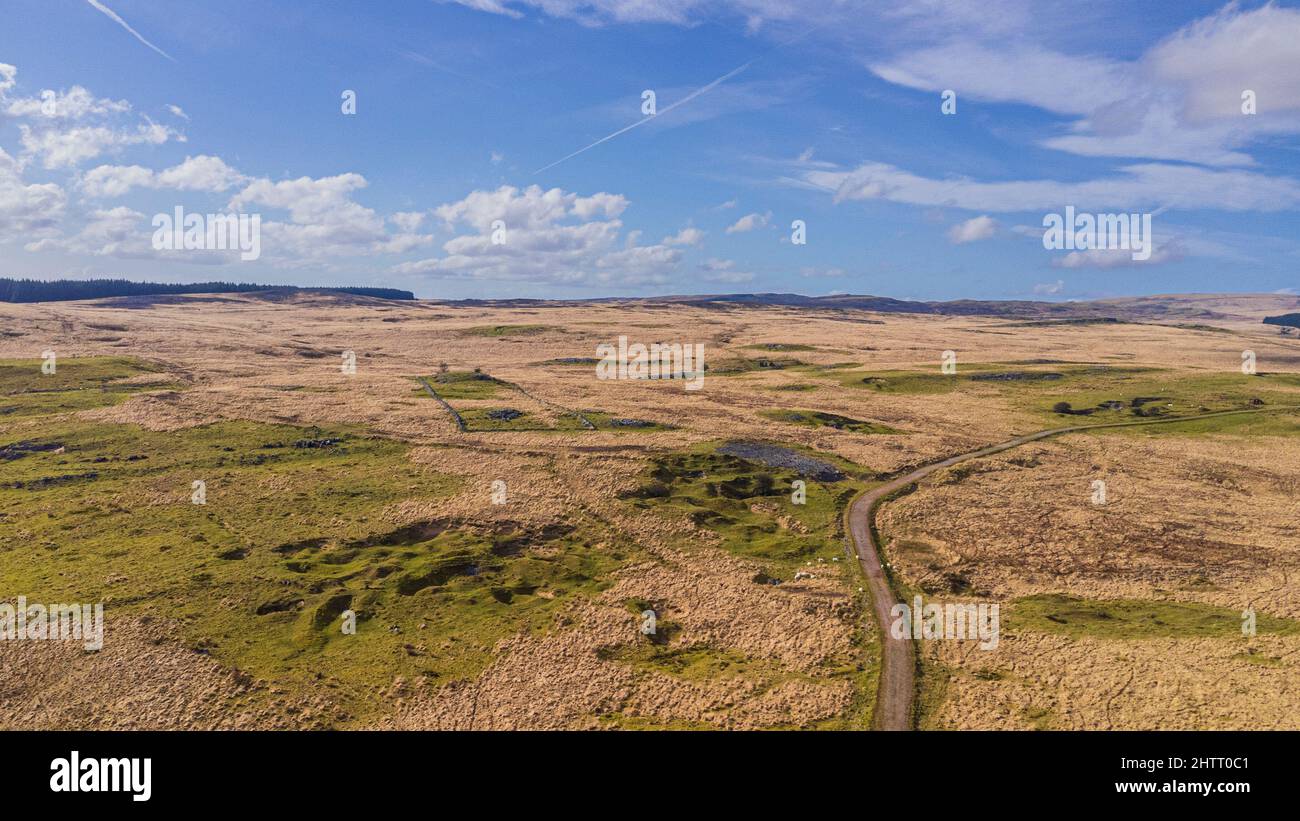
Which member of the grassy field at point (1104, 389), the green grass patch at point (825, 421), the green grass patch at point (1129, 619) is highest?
the grassy field at point (1104, 389)

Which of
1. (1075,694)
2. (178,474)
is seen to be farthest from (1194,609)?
(178,474)

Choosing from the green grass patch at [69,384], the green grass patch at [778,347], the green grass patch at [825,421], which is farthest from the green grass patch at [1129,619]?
the green grass patch at [778,347]

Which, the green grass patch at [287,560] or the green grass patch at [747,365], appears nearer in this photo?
the green grass patch at [287,560]

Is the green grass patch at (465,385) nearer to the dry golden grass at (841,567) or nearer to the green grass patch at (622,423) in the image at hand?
the dry golden grass at (841,567)

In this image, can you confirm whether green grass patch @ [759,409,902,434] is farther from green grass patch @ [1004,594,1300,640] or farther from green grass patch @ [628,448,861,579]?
green grass patch @ [1004,594,1300,640]

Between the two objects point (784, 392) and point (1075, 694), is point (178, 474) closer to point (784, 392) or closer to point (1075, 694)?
point (1075, 694)

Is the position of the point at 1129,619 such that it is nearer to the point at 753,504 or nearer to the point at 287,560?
the point at 753,504

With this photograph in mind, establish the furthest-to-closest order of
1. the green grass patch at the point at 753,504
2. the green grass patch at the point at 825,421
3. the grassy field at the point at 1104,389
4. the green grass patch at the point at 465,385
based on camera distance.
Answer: the green grass patch at the point at 465,385 → the grassy field at the point at 1104,389 → the green grass patch at the point at 825,421 → the green grass patch at the point at 753,504
